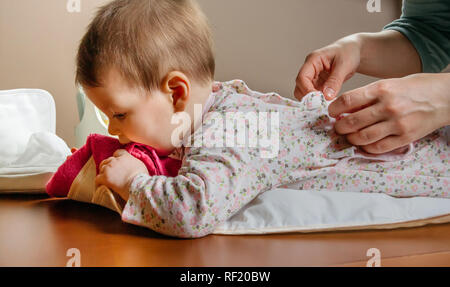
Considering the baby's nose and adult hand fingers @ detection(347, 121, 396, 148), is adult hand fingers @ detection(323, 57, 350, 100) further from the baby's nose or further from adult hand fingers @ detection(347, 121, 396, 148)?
the baby's nose

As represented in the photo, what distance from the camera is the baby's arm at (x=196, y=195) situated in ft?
2.18

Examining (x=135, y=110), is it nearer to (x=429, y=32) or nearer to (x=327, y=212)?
(x=327, y=212)

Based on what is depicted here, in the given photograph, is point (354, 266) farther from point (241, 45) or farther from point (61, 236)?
point (241, 45)

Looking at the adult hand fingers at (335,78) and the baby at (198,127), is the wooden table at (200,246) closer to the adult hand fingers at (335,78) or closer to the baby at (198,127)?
the baby at (198,127)

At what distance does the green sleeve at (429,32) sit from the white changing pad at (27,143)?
994 millimetres

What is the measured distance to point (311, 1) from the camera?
7.08 ft

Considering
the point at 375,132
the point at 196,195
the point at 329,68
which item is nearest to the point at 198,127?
the point at 196,195

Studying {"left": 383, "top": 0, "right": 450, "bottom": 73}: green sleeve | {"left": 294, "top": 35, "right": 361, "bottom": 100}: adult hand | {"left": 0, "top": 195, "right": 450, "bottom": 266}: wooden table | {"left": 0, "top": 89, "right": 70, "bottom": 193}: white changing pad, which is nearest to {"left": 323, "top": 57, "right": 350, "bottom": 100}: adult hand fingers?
{"left": 294, "top": 35, "right": 361, "bottom": 100}: adult hand

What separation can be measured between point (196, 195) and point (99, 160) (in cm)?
33

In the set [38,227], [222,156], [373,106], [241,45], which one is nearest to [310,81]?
[373,106]

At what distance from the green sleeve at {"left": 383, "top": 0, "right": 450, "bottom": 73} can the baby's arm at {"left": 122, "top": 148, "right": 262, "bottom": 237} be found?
76cm

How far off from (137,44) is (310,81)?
0.46 meters

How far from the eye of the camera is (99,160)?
36.0 inches

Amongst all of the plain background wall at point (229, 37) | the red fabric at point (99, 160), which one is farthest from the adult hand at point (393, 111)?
the plain background wall at point (229, 37)
